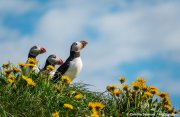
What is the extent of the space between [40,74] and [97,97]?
884mm

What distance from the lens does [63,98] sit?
254 inches

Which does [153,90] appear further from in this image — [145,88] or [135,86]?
[135,86]

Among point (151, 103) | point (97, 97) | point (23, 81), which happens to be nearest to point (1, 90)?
point (23, 81)

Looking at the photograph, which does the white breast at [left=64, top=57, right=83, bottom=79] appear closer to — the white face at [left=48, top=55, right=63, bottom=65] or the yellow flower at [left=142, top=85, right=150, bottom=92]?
the white face at [left=48, top=55, right=63, bottom=65]

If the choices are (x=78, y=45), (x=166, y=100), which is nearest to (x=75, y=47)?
(x=78, y=45)

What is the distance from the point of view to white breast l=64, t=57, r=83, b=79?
29.5 ft

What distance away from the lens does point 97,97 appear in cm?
718

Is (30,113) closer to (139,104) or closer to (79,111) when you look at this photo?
(79,111)

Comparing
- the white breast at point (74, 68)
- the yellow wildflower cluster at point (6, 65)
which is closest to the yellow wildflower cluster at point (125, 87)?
the yellow wildflower cluster at point (6, 65)

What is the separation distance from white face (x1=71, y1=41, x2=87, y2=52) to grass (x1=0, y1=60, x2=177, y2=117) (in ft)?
7.21

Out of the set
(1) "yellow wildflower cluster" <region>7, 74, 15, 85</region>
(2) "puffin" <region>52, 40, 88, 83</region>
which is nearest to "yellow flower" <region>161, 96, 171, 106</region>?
(1) "yellow wildflower cluster" <region>7, 74, 15, 85</region>

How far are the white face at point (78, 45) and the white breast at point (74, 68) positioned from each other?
0.34 meters

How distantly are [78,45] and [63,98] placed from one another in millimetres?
3151

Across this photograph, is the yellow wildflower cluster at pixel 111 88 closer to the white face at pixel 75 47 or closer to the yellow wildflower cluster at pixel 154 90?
the yellow wildflower cluster at pixel 154 90
